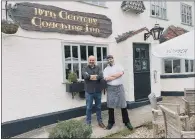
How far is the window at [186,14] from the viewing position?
39.2 ft

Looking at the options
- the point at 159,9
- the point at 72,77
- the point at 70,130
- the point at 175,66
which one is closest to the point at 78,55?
the point at 72,77

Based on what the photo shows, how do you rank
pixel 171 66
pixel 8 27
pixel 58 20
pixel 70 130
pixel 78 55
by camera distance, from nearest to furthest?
1. pixel 70 130
2. pixel 8 27
3. pixel 58 20
4. pixel 78 55
5. pixel 171 66

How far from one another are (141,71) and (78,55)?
8.71 feet

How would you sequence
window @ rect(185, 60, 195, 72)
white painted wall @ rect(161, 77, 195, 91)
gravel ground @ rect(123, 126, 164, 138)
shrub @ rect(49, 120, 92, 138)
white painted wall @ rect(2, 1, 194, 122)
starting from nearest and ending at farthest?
shrub @ rect(49, 120, 92, 138), gravel ground @ rect(123, 126, 164, 138), white painted wall @ rect(2, 1, 194, 122), white painted wall @ rect(161, 77, 195, 91), window @ rect(185, 60, 195, 72)

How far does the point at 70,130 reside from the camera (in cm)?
417

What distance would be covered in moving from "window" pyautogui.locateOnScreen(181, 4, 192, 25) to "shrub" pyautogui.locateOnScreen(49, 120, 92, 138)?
9262 millimetres

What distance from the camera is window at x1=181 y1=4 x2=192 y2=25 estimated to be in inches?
471

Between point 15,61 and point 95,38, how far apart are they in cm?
271

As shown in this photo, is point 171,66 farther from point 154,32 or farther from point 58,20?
point 58,20

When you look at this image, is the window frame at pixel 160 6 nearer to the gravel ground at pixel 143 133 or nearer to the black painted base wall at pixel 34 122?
the black painted base wall at pixel 34 122

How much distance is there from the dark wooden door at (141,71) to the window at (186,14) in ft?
12.5

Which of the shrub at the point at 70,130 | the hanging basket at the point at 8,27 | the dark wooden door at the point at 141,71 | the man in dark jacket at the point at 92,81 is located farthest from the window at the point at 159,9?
the shrub at the point at 70,130

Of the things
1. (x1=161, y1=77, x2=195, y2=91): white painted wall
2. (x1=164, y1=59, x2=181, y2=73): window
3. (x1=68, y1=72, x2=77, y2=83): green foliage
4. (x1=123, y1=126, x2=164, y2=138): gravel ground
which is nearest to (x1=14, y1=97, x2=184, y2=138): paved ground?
(x1=123, y1=126, x2=164, y2=138): gravel ground

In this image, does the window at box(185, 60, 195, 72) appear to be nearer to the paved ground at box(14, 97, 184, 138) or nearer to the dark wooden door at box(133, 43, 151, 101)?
the dark wooden door at box(133, 43, 151, 101)
